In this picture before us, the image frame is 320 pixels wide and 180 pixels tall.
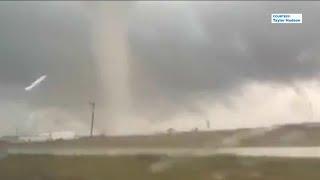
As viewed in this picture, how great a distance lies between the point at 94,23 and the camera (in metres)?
6.24

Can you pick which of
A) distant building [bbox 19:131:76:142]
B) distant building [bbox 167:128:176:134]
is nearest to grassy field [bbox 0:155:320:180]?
distant building [bbox 19:131:76:142]

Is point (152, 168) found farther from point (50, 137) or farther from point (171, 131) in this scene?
point (50, 137)

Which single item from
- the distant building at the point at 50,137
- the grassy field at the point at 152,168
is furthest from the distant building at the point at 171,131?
the distant building at the point at 50,137

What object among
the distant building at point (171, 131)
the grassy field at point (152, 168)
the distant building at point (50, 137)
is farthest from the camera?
the distant building at point (171, 131)

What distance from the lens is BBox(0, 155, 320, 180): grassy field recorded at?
6254 mm

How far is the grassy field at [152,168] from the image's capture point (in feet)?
20.5

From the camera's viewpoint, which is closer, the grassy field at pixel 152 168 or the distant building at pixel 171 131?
the grassy field at pixel 152 168

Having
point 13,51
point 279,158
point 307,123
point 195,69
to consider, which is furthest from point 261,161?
point 13,51

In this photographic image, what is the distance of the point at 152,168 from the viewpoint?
6.29 m

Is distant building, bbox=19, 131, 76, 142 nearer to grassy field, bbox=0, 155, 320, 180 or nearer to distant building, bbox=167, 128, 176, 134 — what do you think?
grassy field, bbox=0, 155, 320, 180

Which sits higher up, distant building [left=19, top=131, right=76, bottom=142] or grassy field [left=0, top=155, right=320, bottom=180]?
distant building [left=19, top=131, right=76, bottom=142]

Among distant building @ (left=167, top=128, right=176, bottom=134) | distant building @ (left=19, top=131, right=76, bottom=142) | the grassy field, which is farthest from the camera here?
distant building @ (left=167, top=128, right=176, bottom=134)

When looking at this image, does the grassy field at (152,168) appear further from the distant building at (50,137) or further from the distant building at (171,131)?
the distant building at (171,131)

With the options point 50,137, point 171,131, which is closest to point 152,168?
point 171,131
